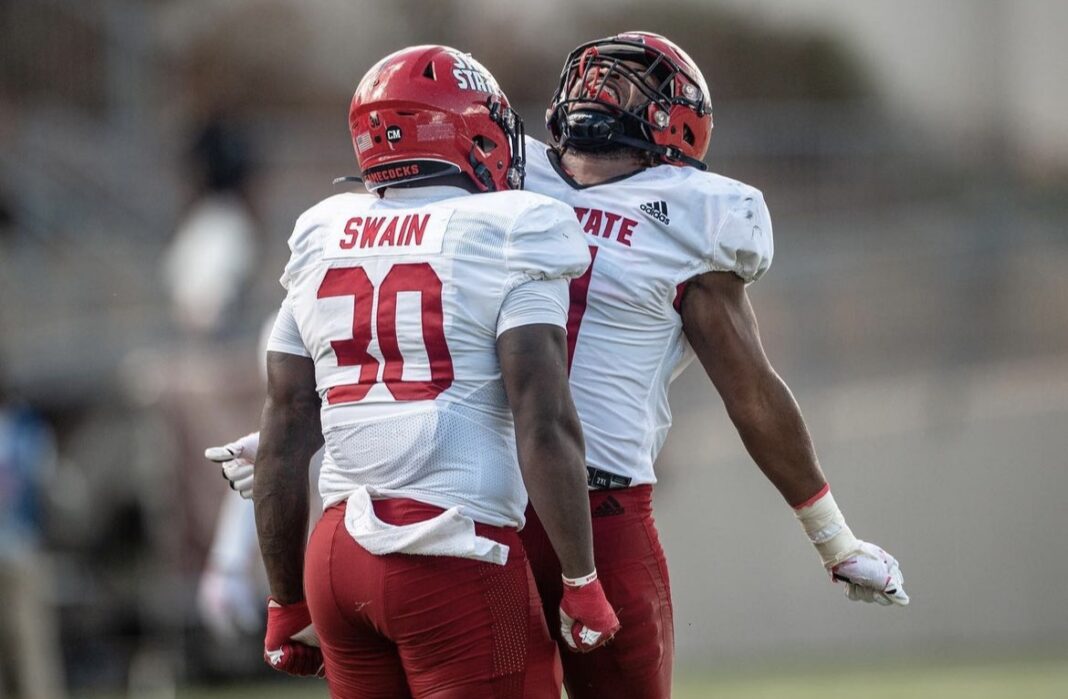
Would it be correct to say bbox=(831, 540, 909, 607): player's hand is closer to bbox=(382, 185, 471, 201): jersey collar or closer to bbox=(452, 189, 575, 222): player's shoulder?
bbox=(452, 189, 575, 222): player's shoulder

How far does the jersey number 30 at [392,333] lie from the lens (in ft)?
11.1

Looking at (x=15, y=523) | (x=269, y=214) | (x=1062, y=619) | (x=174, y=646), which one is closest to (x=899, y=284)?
(x=1062, y=619)

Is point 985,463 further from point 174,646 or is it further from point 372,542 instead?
point 372,542

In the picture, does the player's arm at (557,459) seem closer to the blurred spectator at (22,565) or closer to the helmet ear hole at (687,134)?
the helmet ear hole at (687,134)

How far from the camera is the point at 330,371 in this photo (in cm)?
356

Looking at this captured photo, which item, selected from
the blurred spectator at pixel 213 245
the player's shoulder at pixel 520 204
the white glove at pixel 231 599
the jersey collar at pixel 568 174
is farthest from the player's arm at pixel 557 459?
the blurred spectator at pixel 213 245

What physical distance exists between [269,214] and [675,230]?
8.02 metres

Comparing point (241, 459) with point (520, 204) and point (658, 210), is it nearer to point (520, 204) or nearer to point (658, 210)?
point (520, 204)

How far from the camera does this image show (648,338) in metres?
3.82

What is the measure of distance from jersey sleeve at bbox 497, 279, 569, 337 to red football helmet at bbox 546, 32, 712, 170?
0.65 m

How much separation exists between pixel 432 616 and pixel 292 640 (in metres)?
0.64

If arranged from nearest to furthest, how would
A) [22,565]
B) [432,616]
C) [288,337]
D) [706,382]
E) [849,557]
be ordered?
[432,616] < [288,337] < [849,557] < [22,565] < [706,382]

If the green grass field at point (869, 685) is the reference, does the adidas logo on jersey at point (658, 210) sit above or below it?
above

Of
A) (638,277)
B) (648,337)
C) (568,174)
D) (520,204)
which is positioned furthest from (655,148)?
(520,204)
